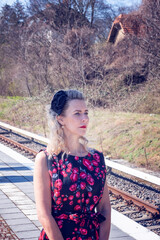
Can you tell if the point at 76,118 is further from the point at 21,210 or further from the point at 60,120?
the point at 21,210

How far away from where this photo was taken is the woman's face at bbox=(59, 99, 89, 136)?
2377 mm

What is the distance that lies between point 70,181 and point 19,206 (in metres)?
4.18

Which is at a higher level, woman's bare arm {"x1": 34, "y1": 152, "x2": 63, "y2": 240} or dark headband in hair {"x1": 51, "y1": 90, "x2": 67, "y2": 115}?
dark headband in hair {"x1": 51, "y1": 90, "x2": 67, "y2": 115}

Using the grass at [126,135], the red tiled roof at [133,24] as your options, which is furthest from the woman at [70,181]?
the red tiled roof at [133,24]

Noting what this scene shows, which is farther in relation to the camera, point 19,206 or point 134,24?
point 134,24

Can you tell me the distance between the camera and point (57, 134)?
7.90ft

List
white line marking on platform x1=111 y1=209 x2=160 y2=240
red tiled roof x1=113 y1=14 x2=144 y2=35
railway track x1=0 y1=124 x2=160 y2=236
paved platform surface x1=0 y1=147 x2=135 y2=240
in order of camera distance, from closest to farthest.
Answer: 1. paved platform surface x1=0 y1=147 x2=135 y2=240
2. white line marking on platform x1=111 y1=209 x2=160 y2=240
3. railway track x1=0 y1=124 x2=160 y2=236
4. red tiled roof x1=113 y1=14 x2=144 y2=35

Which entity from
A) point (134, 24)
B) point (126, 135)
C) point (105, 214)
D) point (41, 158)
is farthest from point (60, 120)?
point (134, 24)

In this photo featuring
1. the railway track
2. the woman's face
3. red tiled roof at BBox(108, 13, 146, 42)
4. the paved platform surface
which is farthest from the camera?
red tiled roof at BBox(108, 13, 146, 42)

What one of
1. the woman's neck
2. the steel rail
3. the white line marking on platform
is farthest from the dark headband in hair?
the steel rail

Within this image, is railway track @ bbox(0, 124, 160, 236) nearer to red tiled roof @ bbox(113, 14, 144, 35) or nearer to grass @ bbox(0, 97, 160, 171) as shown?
grass @ bbox(0, 97, 160, 171)

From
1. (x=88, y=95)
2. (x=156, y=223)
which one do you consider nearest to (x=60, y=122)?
(x=156, y=223)

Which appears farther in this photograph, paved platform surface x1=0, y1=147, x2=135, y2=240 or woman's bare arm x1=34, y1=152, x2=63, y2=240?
paved platform surface x1=0, y1=147, x2=135, y2=240

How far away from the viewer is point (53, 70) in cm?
2869
